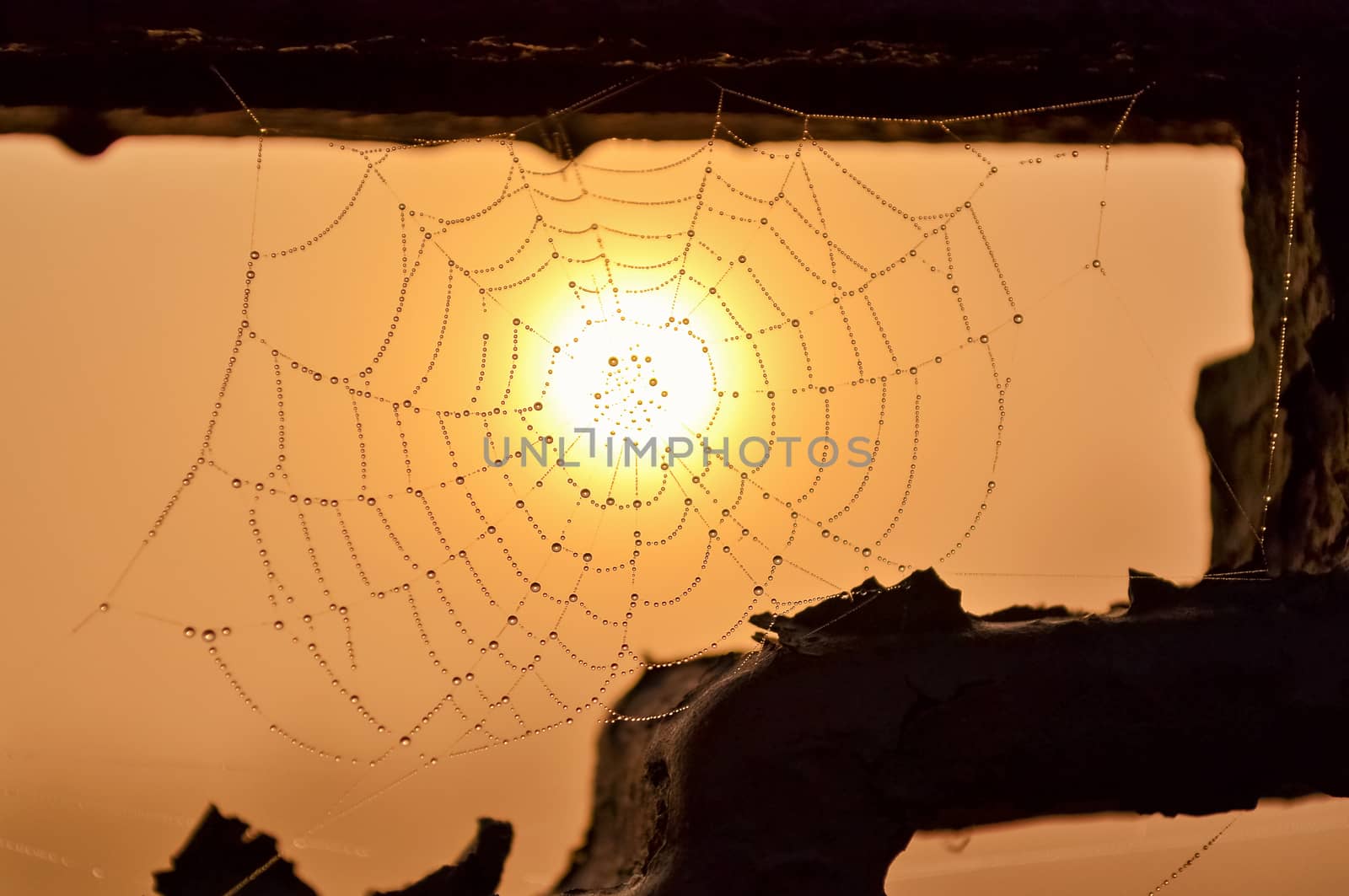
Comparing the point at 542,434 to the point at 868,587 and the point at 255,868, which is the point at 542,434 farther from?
the point at 255,868

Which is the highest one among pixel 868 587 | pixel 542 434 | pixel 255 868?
pixel 542 434

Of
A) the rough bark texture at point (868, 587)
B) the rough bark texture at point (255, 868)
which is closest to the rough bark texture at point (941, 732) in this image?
the rough bark texture at point (868, 587)

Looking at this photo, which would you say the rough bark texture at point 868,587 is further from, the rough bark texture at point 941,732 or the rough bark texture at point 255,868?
the rough bark texture at point 255,868

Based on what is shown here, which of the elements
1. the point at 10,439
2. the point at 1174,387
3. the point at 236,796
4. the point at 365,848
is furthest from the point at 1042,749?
the point at 10,439

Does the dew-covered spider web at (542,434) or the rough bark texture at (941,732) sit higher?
the dew-covered spider web at (542,434)

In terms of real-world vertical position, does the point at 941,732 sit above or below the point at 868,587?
below

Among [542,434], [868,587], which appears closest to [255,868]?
[542,434]

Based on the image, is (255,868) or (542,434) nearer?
(255,868)

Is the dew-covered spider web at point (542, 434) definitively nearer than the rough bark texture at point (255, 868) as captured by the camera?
No

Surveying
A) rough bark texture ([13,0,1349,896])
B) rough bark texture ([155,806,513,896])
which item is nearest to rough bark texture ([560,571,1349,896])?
rough bark texture ([13,0,1349,896])
